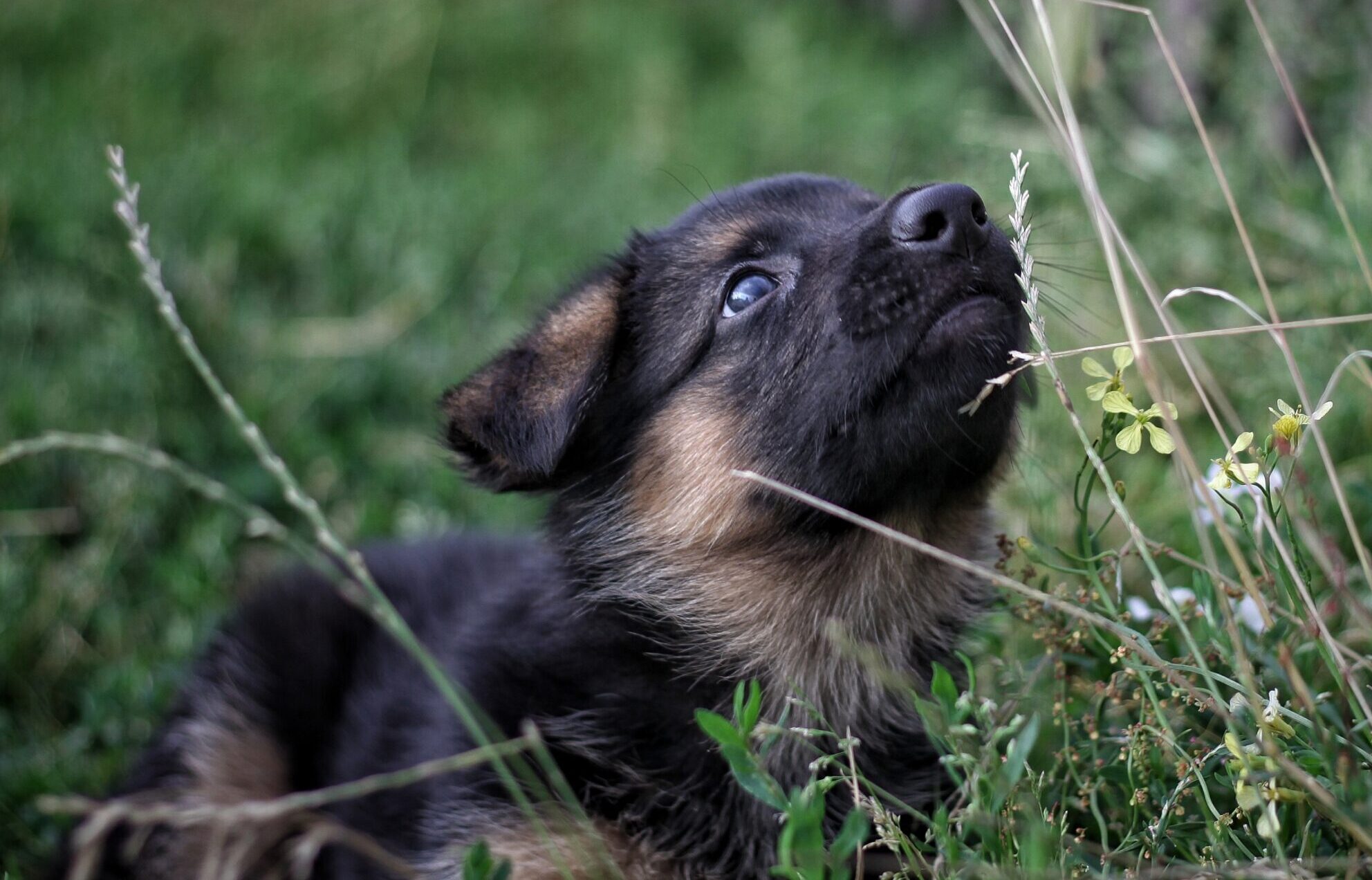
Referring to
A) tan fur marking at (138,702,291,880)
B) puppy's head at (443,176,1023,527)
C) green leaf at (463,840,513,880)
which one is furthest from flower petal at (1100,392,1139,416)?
tan fur marking at (138,702,291,880)

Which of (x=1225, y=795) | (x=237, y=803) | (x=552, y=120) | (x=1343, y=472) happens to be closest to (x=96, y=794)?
(x=237, y=803)

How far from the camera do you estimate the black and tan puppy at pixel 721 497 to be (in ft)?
9.49

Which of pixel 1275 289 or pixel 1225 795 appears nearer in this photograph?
pixel 1225 795

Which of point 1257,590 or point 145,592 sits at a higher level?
point 145,592

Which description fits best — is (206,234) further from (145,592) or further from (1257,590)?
(1257,590)

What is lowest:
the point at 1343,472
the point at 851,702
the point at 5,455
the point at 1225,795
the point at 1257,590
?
the point at 1343,472

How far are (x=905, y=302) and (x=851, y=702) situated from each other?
113 cm

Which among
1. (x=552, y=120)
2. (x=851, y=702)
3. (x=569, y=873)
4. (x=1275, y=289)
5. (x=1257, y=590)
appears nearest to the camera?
(x=1257, y=590)

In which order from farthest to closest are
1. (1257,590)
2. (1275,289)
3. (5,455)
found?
(1275,289), (5,455), (1257,590)

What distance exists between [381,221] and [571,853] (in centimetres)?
489

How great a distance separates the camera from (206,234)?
6488mm

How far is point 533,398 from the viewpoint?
10.3 feet

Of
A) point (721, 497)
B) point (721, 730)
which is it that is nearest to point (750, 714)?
point (721, 730)

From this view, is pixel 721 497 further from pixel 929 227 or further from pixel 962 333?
pixel 929 227
